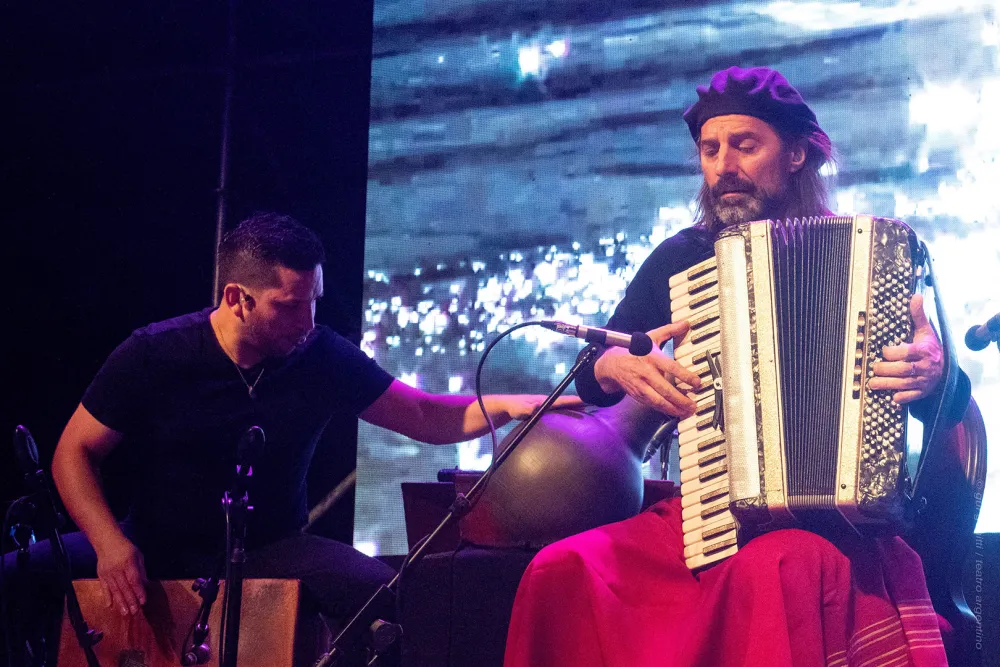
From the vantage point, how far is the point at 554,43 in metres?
3.98

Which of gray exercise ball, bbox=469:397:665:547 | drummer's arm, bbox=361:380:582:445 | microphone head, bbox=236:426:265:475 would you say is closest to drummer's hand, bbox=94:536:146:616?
microphone head, bbox=236:426:265:475

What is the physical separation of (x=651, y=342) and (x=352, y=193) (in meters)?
Result: 2.43

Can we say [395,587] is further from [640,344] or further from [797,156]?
[797,156]

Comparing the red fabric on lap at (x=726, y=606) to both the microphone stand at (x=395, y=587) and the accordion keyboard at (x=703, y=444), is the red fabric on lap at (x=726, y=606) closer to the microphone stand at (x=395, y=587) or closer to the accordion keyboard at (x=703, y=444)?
the accordion keyboard at (x=703, y=444)

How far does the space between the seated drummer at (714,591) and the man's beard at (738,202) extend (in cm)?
15

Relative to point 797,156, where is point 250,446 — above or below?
below

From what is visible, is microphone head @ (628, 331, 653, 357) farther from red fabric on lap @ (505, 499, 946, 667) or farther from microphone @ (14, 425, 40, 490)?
microphone @ (14, 425, 40, 490)

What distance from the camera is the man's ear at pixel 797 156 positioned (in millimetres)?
2715

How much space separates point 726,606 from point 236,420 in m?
1.65

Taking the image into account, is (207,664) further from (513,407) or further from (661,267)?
(661,267)

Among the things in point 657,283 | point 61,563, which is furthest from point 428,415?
point 61,563

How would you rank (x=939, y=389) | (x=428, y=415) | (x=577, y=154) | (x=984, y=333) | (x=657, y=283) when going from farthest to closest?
(x=577, y=154) → (x=428, y=415) → (x=657, y=283) → (x=984, y=333) → (x=939, y=389)

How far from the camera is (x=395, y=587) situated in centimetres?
219

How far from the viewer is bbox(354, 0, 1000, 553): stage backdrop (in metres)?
3.36
